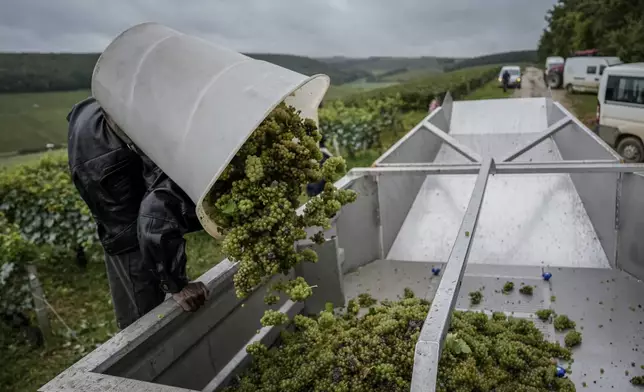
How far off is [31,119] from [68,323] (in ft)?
11.2

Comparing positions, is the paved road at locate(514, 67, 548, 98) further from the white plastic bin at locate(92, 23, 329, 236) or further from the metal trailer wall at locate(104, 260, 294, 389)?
the white plastic bin at locate(92, 23, 329, 236)

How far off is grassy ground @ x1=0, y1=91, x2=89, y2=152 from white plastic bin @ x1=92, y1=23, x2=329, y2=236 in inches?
200

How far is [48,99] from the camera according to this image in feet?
21.1

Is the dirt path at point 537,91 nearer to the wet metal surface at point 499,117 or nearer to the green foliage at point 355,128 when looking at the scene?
the green foliage at point 355,128

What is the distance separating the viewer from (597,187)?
367cm

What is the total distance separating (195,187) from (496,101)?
6.20 metres

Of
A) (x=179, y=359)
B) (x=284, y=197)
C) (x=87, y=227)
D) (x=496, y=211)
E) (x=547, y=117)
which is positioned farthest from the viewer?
(x=547, y=117)

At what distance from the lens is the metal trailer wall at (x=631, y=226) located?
10.2 feet

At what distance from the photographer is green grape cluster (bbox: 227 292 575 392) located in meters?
1.81

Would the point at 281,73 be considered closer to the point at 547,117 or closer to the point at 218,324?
the point at 218,324

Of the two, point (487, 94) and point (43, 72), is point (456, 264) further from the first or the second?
point (487, 94)

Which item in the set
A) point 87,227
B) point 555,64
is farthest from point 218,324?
point 555,64

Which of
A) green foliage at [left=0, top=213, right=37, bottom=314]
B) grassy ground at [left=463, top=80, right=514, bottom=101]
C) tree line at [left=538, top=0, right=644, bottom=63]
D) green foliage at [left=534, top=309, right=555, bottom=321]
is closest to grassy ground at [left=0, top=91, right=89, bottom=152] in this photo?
green foliage at [left=0, top=213, right=37, bottom=314]

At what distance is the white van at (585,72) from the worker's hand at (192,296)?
59.7 feet
